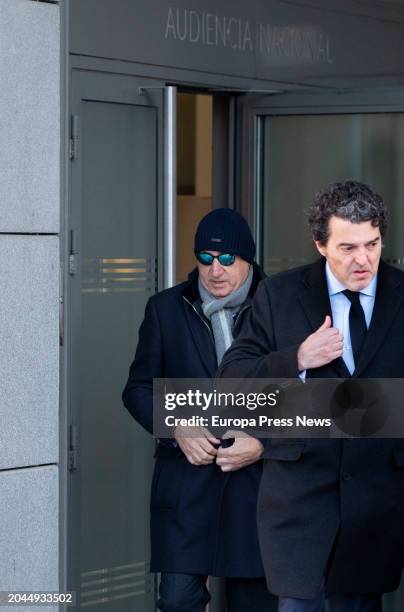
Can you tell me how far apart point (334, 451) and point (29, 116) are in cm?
181

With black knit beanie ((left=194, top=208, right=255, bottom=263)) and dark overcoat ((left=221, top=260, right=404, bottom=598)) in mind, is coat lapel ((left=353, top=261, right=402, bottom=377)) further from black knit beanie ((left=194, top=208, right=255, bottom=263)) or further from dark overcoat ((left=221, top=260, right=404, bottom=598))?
black knit beanie ((left=194, top=208, right=255, bottom=263))

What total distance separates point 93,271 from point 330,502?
6.81 ft

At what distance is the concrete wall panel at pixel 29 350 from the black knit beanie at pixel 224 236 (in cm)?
56

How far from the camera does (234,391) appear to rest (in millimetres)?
4195

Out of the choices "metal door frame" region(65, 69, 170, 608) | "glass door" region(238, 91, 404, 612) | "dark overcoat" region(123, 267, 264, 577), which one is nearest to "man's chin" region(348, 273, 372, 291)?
"dark overcoat" region(123, 267, 264, 577)

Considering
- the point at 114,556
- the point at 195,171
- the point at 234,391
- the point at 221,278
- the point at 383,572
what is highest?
the point at 195,171

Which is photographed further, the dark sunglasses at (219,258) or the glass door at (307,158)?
the glass door at (307,158)

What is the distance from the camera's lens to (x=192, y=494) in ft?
16.4

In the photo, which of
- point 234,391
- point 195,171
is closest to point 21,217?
point 234,391

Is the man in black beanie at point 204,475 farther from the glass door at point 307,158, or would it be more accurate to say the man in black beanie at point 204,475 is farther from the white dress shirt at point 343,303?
the glass door at point 307,158

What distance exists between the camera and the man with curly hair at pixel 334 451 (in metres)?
3.86

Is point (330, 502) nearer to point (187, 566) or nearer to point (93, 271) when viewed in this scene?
point (187, 566)

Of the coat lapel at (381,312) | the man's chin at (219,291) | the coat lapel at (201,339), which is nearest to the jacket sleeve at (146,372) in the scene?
the coat lapel at (201,339)

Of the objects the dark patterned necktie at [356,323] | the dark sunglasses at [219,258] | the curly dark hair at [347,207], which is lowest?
the dark patterned necktie at [356,323]
